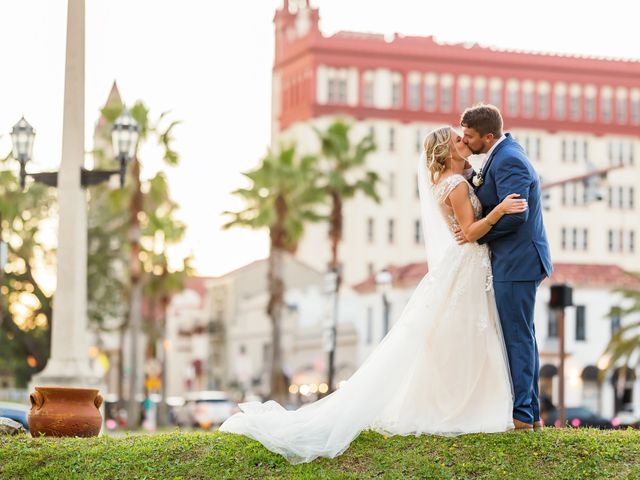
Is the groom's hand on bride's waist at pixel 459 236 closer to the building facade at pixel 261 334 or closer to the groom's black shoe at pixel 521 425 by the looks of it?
the groom's black shoe at pixel 521 425

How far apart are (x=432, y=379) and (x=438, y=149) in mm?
1725

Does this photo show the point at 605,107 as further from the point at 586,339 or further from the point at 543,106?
the point at 586,339

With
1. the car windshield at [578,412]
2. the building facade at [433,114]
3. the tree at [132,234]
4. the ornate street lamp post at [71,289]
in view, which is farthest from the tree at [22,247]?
the building facade at [433,114]

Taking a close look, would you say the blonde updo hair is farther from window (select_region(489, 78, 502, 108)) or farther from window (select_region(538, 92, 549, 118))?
window (select_region(538, 92, 549, 118))

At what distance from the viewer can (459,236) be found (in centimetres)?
1214

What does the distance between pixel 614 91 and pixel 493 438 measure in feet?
381

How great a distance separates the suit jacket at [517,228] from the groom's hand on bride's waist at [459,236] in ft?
0.65

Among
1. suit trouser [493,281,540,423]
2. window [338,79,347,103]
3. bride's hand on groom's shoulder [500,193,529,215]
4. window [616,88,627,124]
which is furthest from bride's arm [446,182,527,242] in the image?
window [616,88,627,124]

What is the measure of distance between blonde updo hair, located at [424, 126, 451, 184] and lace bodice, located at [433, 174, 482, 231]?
13 cm

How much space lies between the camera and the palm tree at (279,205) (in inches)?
2475

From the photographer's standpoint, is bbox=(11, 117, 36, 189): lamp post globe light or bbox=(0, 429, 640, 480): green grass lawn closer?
bbox=(0, 429, 640, 480): green grass lawn

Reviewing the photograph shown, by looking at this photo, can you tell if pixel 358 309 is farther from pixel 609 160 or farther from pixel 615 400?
pixel 609 160

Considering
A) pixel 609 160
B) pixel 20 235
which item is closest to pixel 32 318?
pixel 20 235

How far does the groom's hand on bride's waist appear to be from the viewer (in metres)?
12.1
